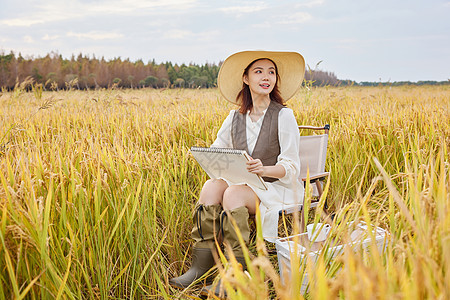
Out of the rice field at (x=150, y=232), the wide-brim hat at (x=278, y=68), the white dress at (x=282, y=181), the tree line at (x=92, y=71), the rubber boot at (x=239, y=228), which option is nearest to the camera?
the rice field at (x=150, y=232)

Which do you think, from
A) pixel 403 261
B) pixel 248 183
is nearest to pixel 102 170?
pixel 248 183

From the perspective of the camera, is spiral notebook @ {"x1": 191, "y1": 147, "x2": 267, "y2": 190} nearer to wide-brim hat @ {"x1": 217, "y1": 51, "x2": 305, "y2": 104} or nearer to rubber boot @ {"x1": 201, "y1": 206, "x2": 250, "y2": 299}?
rubber boot @ {"x1": 201, "y1": 206, "x2": 250, "y2": 299}

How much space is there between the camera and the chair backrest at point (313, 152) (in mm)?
2750

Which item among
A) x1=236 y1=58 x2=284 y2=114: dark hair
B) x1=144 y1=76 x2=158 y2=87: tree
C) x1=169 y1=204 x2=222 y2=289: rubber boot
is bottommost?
x1=169 y1=204 x2=222 y2=289: rubber boot

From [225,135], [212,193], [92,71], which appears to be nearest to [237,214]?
[212,193]

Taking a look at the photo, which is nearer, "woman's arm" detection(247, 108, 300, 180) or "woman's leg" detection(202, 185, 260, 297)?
"woman's leg" detection(202, 185, 260, 297)

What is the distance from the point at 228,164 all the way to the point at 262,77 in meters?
0.69

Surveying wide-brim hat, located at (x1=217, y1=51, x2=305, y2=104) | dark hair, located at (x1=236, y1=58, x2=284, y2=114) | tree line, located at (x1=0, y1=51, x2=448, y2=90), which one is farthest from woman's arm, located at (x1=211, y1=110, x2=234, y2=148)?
tree line, located at (x1=0, y1=51, x2=448, y2=90)

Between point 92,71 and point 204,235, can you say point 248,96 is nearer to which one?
point 204,235

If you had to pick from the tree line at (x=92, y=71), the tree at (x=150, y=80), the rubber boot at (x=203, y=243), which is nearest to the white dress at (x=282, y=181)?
the rubber boot at (x=203, y=243)

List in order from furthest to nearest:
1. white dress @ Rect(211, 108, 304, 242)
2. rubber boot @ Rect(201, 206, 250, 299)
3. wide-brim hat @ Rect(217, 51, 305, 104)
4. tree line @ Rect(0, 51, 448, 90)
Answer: tree line @ Rect(0, 51, 448, 90) < wide-brim hat @ Rect(217, 51, 305, 104) < white dress @ Rect(211, 108, 304, 242) < rubber boot @ Rect(201, 206, 250, 299)

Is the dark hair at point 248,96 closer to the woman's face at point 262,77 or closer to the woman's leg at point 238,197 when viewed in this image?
the woman's face at point 262,77

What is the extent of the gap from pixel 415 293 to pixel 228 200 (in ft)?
4.84

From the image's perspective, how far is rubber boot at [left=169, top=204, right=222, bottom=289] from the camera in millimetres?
2098
